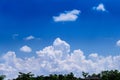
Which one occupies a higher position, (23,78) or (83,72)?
(83,72)

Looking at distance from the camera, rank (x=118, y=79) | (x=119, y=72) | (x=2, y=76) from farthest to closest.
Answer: (x=119, y=72) → (x=118, y=79) → (x=2, y=76)

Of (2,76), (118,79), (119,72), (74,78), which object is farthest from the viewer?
(74,78)

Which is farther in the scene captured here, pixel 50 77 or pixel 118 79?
pixel 50 77

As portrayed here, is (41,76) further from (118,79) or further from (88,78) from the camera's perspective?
(118,79)

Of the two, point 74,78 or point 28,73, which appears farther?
point 74,78

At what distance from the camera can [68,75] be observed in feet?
520

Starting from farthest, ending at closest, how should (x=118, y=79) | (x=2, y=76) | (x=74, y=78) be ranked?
(x=74, y=78), (x=118, y=79), (x=2, y=76)

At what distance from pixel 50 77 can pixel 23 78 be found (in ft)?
155

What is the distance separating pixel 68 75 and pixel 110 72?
19.8 metres

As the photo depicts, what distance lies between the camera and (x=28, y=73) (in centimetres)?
10588

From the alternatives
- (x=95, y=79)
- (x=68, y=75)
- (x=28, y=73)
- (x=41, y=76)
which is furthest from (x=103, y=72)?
(x=28, y=73)

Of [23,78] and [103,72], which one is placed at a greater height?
Answer: [103,72]

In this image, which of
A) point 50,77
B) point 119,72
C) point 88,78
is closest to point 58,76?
point 50,77

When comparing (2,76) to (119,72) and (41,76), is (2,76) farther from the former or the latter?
(119,72)
